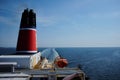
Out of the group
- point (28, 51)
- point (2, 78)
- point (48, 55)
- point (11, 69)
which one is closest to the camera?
point (2, 78)

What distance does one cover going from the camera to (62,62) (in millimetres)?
20797

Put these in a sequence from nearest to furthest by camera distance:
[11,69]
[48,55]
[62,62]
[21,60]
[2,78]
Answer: [2,78]
[11,69]
[21,60]
[62,62]
[48,55]

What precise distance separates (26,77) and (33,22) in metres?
10.6

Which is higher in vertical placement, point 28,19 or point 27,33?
point 28,19

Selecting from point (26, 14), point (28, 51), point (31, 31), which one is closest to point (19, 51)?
point (28, 51)

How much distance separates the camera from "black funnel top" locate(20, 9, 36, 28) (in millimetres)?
22936

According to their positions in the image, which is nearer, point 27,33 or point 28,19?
point 27,33

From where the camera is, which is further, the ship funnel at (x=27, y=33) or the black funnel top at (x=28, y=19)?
the black funnel top at (x=28, y=19)

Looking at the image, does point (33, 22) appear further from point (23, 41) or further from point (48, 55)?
point (48, 55)

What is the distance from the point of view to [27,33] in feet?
73.7

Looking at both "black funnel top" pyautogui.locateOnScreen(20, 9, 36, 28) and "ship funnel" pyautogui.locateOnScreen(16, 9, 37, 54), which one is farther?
"black funnel top" pyautogui.locateOnScreen(20, 9, 36, 28)

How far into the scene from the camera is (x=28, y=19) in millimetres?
23250

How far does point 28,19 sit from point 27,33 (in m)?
1.85

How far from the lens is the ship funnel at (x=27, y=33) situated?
22.1 meters
